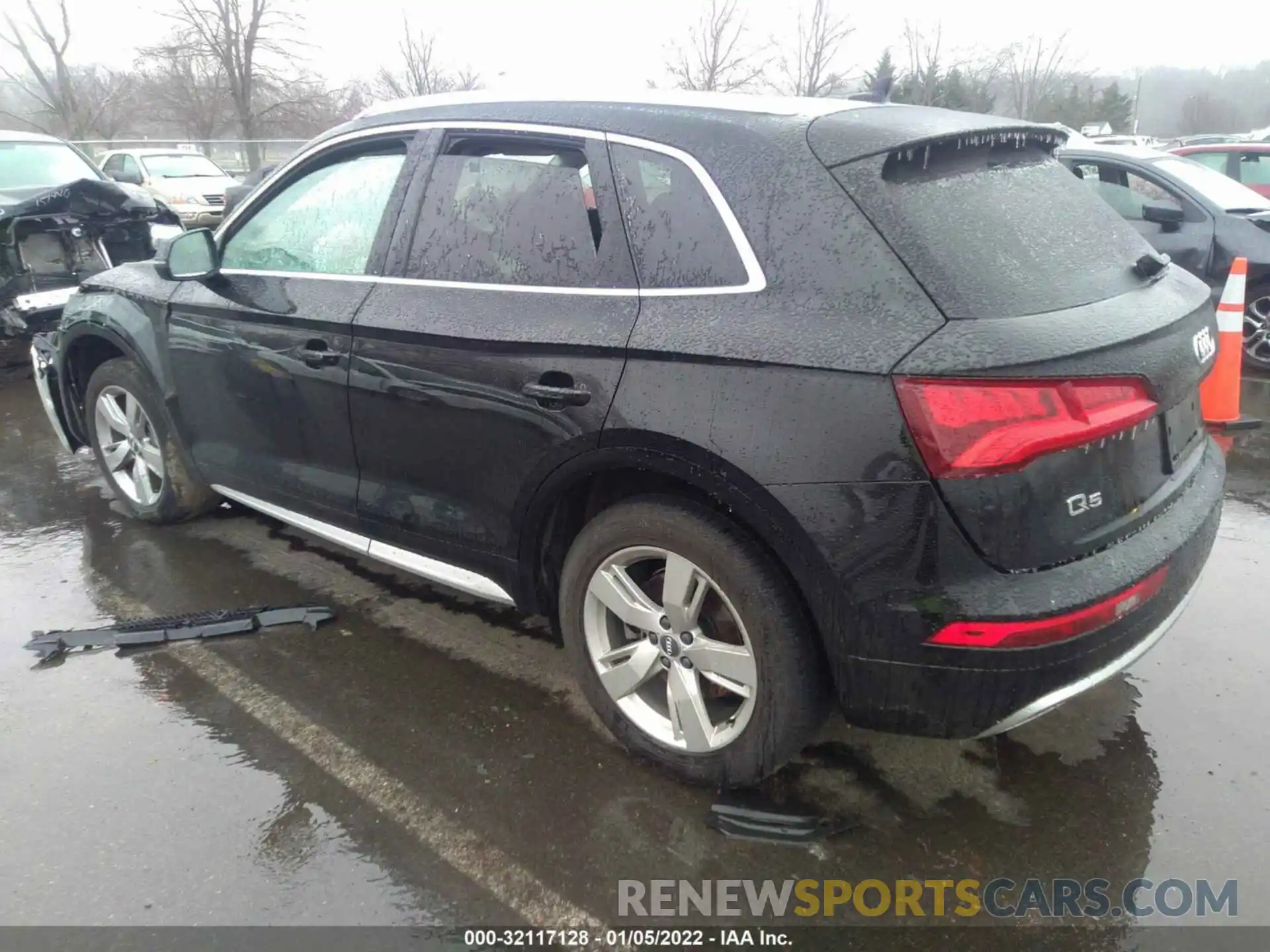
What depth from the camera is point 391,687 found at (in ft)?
10.4

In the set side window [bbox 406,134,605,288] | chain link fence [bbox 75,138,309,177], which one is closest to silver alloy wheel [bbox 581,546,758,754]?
side window [bbox 406,134,605,288]

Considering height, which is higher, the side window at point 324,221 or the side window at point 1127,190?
the side window at point 324,221

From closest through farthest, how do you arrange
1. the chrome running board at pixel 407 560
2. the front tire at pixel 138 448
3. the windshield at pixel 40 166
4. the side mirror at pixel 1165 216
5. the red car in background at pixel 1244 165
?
the chrome running board at pixel 407 560 < the front tire at pixel 138 448 < the side mirror at pixel 1165 216 < the windshield at pixel 40 166 < the red car in background at pixel 1244 165

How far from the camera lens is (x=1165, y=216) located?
702 cm

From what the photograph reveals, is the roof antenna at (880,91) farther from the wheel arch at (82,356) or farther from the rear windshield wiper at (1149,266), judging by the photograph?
the wheel arch at (82,356)

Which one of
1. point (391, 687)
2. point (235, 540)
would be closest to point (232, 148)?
point (235, 540)

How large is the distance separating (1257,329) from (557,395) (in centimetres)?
673

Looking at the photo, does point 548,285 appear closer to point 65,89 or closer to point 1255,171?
point 1255,171

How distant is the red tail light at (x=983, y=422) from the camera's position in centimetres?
195

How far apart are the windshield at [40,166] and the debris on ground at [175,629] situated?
7.24 meters

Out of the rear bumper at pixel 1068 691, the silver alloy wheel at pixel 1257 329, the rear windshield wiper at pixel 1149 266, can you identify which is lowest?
the silver alloy wheel at pixel 1257 329

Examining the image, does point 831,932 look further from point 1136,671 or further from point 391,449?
point 391,449

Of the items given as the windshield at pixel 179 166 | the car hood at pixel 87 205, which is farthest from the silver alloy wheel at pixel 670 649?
the windshield at pixel 179 166

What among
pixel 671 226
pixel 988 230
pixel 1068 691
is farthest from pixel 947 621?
pixel 671 226
